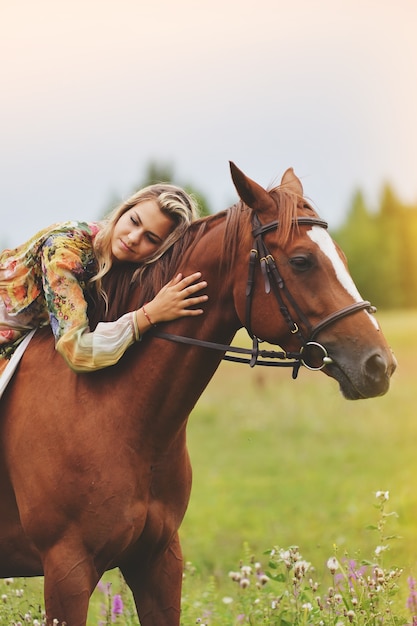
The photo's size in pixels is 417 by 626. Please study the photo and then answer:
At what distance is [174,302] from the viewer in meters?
3.80

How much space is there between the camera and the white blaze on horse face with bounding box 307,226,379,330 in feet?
11.7

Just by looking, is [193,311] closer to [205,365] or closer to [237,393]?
[205,365]

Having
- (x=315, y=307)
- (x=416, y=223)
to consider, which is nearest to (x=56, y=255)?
(x=315, y=307)

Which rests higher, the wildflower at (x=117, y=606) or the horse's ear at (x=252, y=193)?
the horse's ear at (x=252, y=193)

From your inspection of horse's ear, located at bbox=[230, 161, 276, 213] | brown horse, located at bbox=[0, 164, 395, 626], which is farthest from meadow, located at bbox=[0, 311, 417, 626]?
horse's ear, located at bbox=[230, 161, 276, 213]

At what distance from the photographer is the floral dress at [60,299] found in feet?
12.3

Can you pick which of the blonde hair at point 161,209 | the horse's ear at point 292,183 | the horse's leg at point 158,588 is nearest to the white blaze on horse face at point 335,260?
the horse's ear at point 292,183

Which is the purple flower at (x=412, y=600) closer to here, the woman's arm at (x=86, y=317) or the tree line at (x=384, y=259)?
Answer: the woman's arm at (x=86, y=317)

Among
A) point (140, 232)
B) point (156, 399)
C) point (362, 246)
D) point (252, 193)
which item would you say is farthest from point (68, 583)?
point (362, 246)

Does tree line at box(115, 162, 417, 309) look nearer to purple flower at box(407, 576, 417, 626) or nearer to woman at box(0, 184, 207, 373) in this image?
purple flower at box(407, 576, 417, 626)

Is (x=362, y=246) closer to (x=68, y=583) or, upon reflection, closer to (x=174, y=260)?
(x=174, y=260)

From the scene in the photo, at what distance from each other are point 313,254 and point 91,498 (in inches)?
57.8

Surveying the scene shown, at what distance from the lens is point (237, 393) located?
20.9 meters

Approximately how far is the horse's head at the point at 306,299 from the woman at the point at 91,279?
1.06ft
